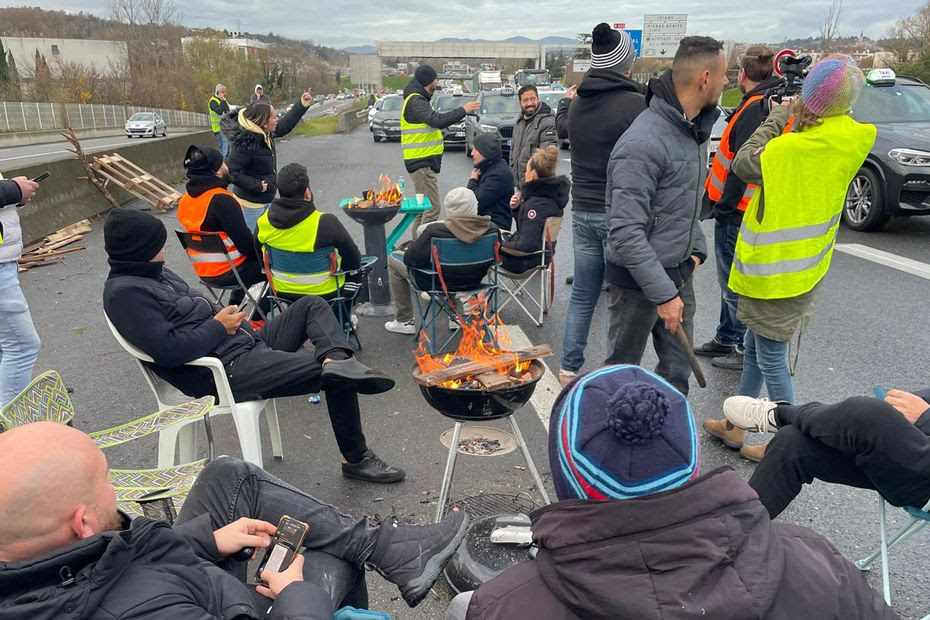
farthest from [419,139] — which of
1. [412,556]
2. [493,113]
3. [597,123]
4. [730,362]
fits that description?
[493,113]

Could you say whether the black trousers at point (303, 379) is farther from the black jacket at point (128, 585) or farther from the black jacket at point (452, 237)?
the black jacket at point (128, 585)

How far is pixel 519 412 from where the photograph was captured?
4266 millimetres

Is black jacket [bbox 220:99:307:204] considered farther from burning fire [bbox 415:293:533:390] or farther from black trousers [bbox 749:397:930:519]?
black trousers [bbox 749:397:930:519]

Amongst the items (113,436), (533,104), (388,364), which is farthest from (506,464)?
(533,104)

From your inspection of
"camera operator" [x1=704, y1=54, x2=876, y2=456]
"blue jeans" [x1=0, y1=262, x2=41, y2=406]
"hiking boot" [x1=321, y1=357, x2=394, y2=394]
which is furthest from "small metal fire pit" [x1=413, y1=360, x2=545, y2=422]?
"blue jeans" [x1=0, y1=262, x2=41, y2=406]

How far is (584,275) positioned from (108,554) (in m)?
3.30

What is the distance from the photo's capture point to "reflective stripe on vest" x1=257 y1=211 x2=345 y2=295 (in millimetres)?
4426

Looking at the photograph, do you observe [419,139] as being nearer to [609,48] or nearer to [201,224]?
[201,224]

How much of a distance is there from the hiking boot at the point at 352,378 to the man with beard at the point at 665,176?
4.53 feet

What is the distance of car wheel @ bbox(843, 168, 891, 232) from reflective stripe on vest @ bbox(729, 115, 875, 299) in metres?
5.94

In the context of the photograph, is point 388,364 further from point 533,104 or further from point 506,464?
point 533,104

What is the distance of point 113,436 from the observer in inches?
111

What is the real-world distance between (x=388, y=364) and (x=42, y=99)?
41.3 meters

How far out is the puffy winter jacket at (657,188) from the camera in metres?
3.06
